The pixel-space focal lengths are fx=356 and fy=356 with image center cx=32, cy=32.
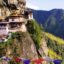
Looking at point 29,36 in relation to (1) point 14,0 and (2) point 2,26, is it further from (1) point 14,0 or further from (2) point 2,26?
(1) point 14,0

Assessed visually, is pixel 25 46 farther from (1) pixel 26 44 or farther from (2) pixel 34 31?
(2) pixel 34 31

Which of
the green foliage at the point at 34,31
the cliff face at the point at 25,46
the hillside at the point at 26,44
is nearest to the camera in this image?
the hillside at the point at 26,44

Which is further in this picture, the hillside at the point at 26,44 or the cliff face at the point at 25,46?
the cliff face at the point at 25,46

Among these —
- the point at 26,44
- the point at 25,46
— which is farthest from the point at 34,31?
the point at 25,46

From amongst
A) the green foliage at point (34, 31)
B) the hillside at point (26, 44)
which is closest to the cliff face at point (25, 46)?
the hillside at point (26, 44)

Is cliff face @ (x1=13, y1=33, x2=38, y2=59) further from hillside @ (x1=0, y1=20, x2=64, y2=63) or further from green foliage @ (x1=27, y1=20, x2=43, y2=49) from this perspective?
green foliage @ (x1=27, y1=20, x2=43, y2=49)

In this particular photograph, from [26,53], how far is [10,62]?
1526cm

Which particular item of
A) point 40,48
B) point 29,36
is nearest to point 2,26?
point 29,36

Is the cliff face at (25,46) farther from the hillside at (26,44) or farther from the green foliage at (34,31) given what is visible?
the green foliage at (34,31)

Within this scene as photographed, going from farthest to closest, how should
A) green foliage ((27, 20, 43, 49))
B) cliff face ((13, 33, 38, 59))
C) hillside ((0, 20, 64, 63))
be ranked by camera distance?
green foliage ((27, 20, 43, 49)) < cliff face ((13, 33, 38, 59)) < hillside ((0, 20, 64, 63))

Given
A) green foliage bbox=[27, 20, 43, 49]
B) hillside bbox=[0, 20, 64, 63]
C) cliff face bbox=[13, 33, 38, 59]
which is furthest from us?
green foliage bbox=[27, 20, 43, 49]

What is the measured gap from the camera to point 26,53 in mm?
86375

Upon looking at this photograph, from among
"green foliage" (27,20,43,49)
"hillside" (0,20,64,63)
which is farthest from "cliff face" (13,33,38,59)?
"green foliage" (27,20,43,49)

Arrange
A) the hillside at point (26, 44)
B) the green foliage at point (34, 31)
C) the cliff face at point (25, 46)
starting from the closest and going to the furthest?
the hillside at point (26, 44) < the cliff face at point (25, 46) < the green foliage at point (34, 31)
